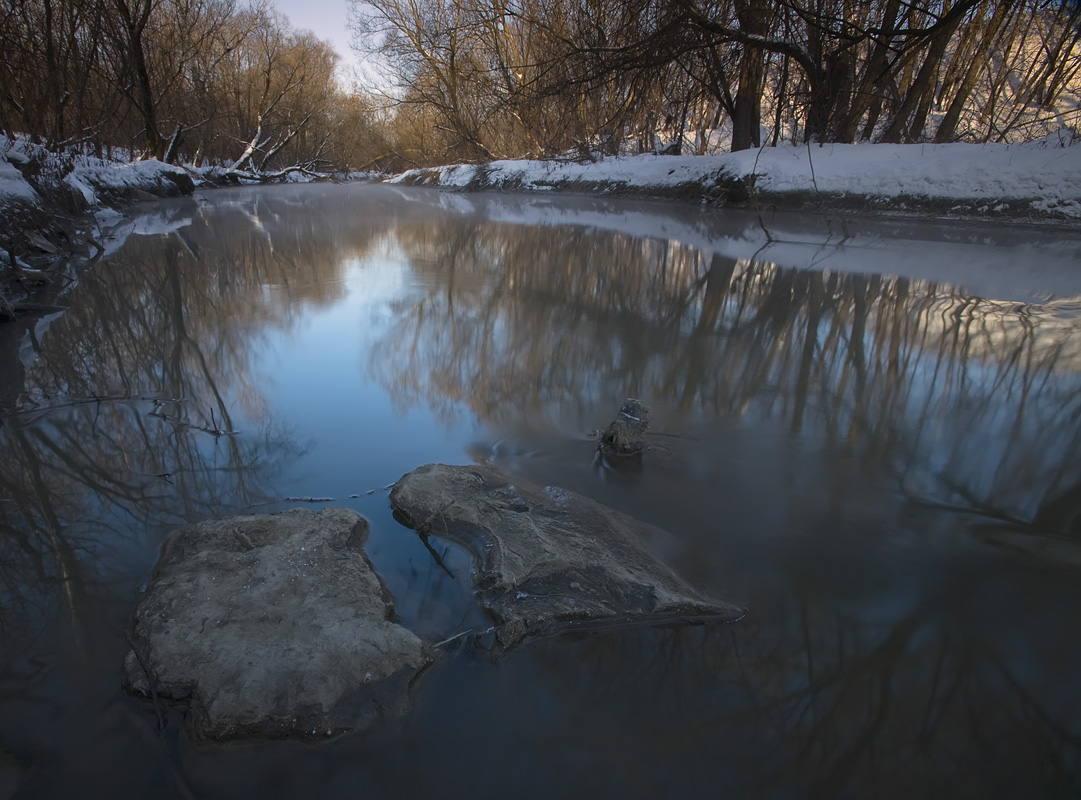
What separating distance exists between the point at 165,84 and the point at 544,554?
21.6 meters

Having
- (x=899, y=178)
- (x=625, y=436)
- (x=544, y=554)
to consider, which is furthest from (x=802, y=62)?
(x=544, y=554)

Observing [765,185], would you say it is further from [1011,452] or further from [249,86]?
[249,86]

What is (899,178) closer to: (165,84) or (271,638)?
(271,638)

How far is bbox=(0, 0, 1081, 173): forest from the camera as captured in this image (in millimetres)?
8625

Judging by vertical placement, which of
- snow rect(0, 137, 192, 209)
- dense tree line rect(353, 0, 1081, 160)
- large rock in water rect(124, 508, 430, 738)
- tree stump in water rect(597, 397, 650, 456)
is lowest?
large rock in water rect(124, 508, 430, 738)

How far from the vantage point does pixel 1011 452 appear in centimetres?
238

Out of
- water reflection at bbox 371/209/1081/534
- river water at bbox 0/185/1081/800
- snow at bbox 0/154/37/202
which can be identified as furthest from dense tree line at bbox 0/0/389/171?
water reflection at bbox 371/209/1081/534

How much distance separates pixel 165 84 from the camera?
17375mm

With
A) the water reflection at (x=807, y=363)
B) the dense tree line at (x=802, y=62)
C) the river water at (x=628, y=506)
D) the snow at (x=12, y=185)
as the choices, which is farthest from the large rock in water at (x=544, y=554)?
the dense tree line at (x=802, y=62)

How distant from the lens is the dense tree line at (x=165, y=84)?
8.59 meters

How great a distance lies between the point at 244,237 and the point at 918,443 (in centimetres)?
844

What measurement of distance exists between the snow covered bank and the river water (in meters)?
4.30

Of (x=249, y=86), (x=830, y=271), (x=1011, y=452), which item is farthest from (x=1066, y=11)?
(x=249, y=86)

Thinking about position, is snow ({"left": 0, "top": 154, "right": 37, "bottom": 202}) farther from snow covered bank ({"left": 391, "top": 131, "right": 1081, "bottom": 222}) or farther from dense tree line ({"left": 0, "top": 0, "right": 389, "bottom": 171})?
snow covered bank ({"left": 391, "top": 131, "right": 1081, "bottom": 222})
